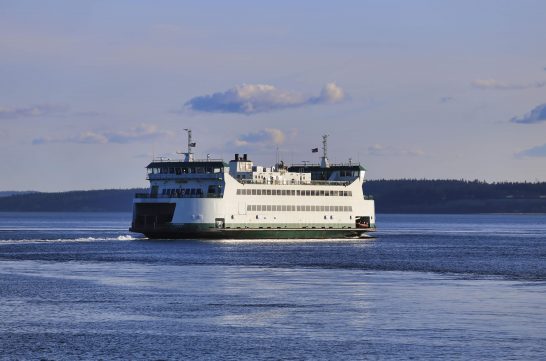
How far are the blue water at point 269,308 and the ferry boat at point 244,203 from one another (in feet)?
79.0

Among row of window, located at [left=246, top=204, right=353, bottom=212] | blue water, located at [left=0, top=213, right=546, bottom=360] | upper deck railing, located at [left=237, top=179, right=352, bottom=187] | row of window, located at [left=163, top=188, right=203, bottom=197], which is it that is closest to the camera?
blue water, located at [left=0, top=213, right=546, bottom=360]

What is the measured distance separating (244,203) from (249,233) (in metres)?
4.12

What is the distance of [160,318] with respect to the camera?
51750 mm

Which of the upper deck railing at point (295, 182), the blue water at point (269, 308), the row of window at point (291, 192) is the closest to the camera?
the blue water at point (269, 308)

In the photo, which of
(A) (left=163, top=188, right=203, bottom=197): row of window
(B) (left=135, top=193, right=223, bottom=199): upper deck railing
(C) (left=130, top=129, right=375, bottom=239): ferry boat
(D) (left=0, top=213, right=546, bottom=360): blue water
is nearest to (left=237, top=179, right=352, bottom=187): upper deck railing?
(C) (left=130, top=129, right=375, bottom=239): ferry boat

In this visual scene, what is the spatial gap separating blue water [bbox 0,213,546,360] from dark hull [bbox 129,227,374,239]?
24039 millimetres

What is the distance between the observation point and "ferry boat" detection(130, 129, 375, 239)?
400 feet

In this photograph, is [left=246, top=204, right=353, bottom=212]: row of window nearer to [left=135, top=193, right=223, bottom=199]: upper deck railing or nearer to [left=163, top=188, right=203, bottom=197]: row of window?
[left=135, top=193, right=223, bottom=199]: upper deck railing

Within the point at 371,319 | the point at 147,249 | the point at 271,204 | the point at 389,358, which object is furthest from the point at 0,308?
the point at 271,204

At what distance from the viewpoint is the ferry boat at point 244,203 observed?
12181cm

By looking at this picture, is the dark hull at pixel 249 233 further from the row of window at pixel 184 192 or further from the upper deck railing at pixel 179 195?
the row of window at pixel 184 192

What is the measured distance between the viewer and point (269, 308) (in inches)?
2189

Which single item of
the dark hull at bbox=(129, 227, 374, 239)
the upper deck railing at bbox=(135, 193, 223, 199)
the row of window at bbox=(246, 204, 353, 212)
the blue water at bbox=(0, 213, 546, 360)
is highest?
the upper deck railing at bbox=(135, 193, 223, 199)

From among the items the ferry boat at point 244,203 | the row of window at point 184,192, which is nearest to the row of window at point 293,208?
the ferry boat at point 244,203
